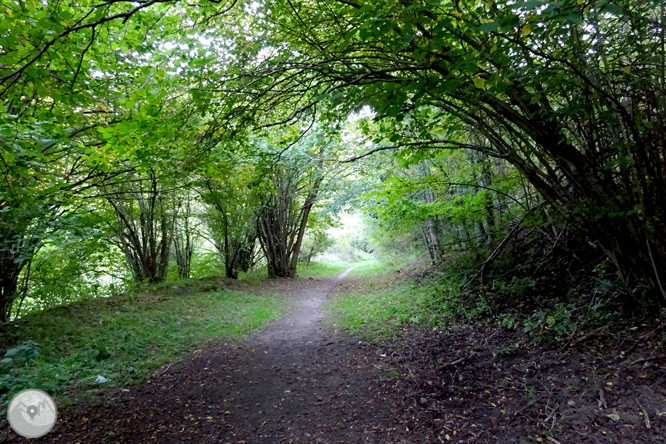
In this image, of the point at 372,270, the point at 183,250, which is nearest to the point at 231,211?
the point at 183,250

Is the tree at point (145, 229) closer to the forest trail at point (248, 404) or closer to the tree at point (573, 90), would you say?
the forest trail at point (248, 404)

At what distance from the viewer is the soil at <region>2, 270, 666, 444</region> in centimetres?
288

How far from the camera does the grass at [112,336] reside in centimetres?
450

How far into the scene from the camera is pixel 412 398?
3760mm

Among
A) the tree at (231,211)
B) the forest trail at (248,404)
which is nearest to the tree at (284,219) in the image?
the tree at (231,211)

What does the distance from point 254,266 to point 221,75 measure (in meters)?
15.4

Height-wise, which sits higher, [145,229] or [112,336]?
[145,229]

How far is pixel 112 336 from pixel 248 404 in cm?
375

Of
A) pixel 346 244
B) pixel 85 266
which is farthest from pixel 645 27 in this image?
pixel 346 244

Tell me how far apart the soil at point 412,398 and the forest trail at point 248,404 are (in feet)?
0.05

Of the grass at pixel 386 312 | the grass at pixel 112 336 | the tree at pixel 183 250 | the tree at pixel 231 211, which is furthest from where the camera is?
the tree at pixel 183 250

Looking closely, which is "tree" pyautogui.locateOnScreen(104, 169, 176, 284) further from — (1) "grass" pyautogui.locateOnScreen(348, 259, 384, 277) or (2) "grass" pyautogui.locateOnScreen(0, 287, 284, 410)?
(1) "grass" pyautogui.locateOnScreen(348, 259, 384, 277)

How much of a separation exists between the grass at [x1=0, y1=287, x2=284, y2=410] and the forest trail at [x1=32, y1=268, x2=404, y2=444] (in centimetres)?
66

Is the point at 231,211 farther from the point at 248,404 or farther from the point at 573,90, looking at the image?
the point at 573,90
